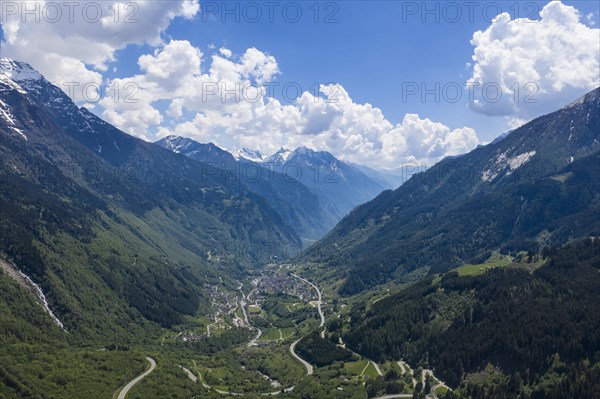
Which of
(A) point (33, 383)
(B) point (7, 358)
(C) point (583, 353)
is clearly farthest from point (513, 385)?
(B) point (7, 358)

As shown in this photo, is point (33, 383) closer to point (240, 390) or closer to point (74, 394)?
point (74, 394)

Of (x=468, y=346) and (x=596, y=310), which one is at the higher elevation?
(x=596, y=310)

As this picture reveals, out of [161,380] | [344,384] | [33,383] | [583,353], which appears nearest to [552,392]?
[583,353]

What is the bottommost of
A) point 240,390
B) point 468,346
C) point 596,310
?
point 240,390

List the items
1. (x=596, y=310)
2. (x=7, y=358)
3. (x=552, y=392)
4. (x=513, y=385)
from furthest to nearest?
1. (x=596, y=310)
2. (x=7, y=358)
3. (x=513, y=385)
4. (x=552, y=392)

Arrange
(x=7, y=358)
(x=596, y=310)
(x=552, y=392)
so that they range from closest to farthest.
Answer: (x=552, y=392), (x=7, y=358), (x=596, y=310)

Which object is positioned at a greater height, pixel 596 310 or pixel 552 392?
pixel 596 310

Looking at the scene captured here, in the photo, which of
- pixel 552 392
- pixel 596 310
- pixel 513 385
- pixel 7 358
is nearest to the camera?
pixel 552 392

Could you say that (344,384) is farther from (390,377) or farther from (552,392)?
(552,392)

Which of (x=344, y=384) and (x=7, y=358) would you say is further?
(x=344, y=384)
